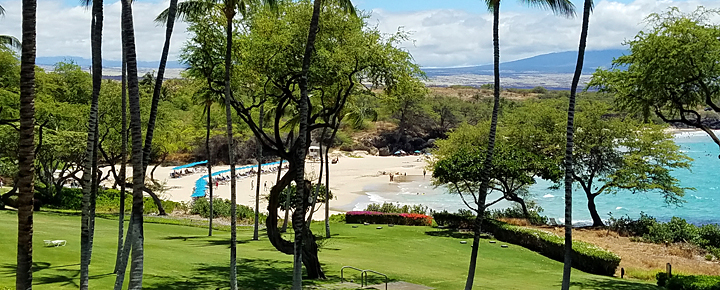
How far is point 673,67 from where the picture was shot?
2072 centimetres

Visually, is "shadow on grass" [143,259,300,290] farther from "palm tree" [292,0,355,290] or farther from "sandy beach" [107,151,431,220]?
"sandy beach" [107,151,431,220]

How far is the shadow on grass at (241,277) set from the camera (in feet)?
53.1

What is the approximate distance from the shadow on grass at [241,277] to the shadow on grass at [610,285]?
31.6ft

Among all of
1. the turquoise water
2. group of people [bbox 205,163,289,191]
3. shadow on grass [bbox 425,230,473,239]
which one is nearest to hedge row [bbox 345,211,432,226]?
shadow on grass [bbox 425,230,473,239]

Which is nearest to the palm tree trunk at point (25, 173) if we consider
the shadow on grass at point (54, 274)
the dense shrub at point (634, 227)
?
the shadow on grass at point (54, 274)

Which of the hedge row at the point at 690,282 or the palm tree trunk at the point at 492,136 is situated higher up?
the palm tree trunk at the point at 492,136

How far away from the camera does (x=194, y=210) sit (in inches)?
1657

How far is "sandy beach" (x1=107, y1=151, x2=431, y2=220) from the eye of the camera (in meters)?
60.3

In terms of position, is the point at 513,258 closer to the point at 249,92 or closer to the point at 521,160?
the point at 521,160

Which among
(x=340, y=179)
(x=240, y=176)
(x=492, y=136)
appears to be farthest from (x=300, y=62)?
(x=240, y=176)

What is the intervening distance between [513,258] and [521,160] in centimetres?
886

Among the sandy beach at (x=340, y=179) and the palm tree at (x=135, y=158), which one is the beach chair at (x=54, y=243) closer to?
the palm tree at (x=135, y=158)

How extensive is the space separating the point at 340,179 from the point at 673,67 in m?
60.6

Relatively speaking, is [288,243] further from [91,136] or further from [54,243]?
[91,136]
